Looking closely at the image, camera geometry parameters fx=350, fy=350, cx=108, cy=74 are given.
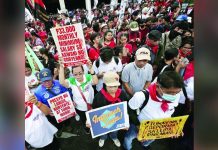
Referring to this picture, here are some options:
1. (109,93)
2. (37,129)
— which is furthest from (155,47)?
(37,129)

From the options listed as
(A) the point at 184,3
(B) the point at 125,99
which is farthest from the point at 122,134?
(A) the point at 184,3

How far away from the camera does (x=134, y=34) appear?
279cm

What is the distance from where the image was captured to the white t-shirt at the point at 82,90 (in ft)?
8.96

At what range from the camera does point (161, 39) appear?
2.75 m

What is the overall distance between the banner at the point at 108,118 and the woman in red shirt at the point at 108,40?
47 centimetres

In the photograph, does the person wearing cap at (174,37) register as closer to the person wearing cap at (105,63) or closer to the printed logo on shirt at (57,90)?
the person wearing cap at (105,63)

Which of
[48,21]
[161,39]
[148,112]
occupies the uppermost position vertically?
[48,21]

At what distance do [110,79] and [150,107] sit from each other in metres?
0.38

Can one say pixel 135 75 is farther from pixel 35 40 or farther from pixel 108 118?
pixel 35 40

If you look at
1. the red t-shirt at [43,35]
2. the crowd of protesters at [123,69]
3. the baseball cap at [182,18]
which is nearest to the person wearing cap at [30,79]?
the crowd of protesters at [123,69]

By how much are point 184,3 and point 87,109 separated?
1.10 meters

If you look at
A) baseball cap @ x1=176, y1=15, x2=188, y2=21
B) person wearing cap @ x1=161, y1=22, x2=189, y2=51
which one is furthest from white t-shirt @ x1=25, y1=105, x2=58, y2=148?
baseball cap @ x1=176, y1=15, x2=188, y2=21

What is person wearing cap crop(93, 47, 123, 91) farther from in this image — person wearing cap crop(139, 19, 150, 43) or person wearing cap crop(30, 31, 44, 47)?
person wearing cap crop(30, 31, 44, 47)
